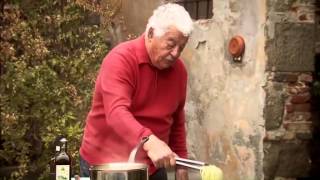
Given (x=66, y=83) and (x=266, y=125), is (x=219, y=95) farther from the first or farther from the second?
(x=66, y=83)

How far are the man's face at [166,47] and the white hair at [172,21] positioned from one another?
19mm

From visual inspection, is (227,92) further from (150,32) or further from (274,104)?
(150,32)

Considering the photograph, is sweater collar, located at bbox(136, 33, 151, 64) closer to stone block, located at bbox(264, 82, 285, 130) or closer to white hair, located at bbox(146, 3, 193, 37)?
white hair, located at bbox(146, 3, 193, 37)

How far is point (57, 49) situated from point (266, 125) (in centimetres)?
257

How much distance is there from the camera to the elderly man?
285 cm

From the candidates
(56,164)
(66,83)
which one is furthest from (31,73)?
(56,164)

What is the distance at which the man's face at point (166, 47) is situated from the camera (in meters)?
2.92

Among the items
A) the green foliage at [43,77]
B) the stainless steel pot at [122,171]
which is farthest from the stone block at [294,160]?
the stainless steel pot at [122,171]

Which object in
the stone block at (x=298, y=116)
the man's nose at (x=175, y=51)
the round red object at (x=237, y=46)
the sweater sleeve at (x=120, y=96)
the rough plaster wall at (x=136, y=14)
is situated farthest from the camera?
the rough plaster wall at (x=136, y=14)

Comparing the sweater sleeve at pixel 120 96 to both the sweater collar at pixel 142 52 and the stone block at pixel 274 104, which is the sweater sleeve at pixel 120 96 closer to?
the sweater collar at pixel 142 52

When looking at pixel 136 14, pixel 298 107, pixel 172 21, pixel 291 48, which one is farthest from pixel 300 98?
pixel 136 14

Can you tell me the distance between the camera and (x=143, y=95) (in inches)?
121

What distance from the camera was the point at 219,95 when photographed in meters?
5.46

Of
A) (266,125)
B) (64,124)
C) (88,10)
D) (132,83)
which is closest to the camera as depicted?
(132,83)
